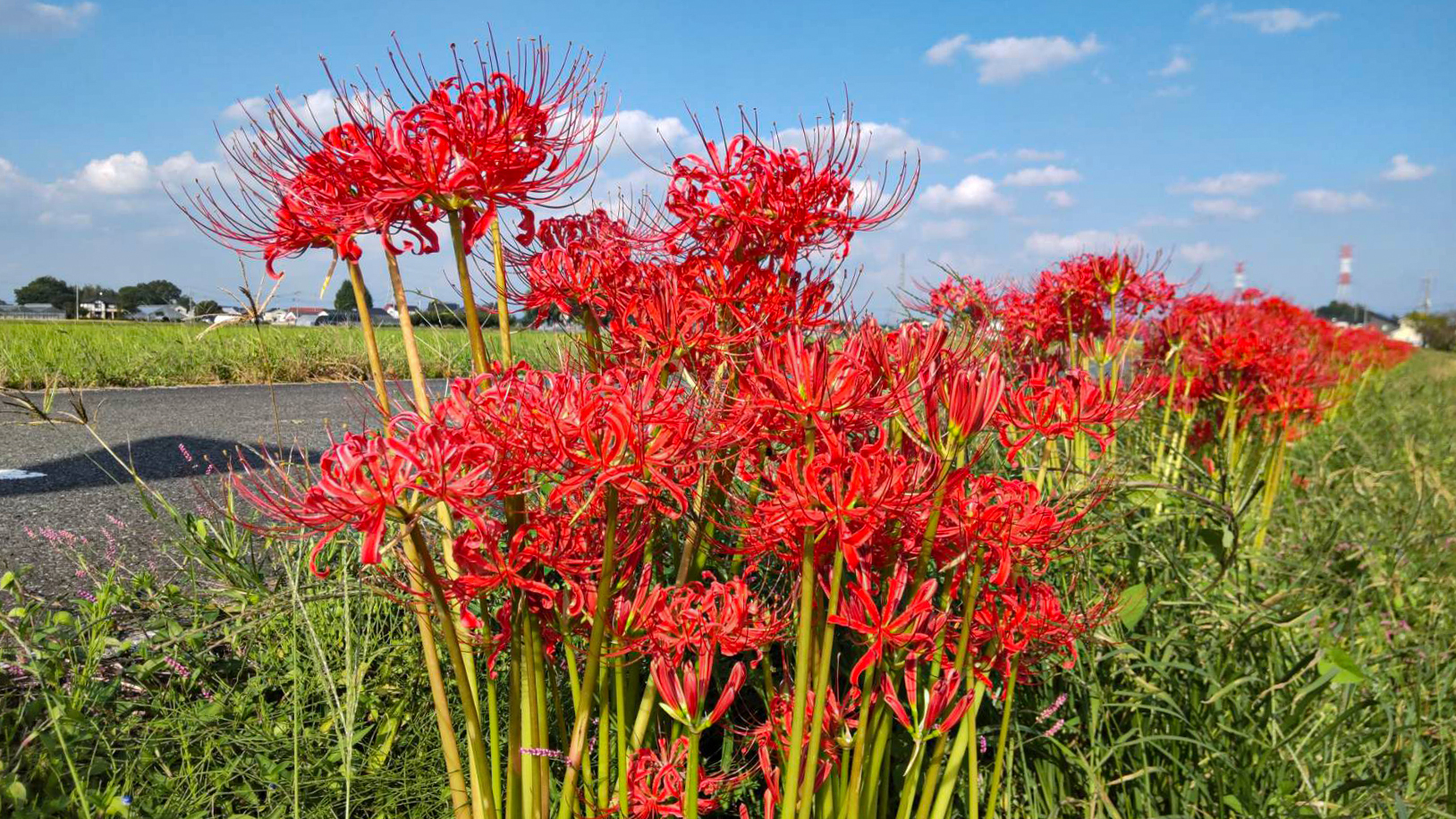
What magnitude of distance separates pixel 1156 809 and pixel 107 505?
195 inches

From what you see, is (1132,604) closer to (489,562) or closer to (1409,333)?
(489,562)

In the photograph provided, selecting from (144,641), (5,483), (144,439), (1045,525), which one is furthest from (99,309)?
(1045,525)

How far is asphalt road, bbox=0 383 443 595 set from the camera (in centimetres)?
355

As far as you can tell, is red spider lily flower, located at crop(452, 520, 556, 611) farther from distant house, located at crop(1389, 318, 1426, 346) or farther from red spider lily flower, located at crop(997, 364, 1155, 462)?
distant house, located at crop(1389, 318, 1426, 346)

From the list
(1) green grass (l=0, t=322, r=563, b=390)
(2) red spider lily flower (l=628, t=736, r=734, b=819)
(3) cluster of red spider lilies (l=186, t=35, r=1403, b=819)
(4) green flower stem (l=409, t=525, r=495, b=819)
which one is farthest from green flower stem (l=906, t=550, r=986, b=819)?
(1) green grass (l=0, t=322, r=563, b=390)

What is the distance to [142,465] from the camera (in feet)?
19.4

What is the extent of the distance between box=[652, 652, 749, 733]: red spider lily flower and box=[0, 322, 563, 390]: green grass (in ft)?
27.3

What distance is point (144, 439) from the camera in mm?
6871

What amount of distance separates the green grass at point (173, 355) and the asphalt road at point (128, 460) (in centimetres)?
62

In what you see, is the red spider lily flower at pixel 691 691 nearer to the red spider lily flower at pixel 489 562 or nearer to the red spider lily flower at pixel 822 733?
the red spider lily flower at pixel 822 733

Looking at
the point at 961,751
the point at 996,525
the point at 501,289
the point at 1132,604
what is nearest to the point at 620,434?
the point at 501,289

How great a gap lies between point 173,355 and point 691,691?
12.3 meters

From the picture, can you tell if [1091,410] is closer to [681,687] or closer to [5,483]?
[681,687]

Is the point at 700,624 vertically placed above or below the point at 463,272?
below
